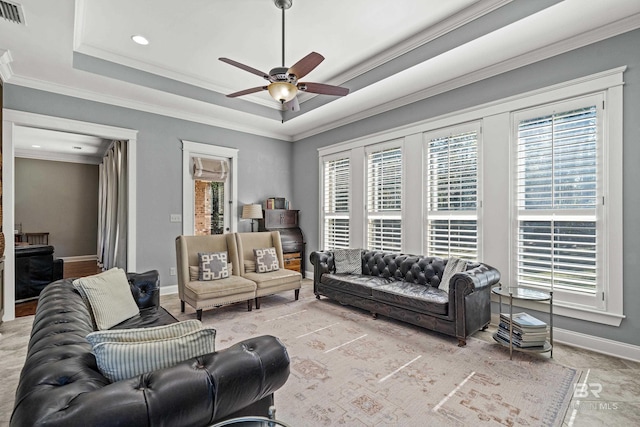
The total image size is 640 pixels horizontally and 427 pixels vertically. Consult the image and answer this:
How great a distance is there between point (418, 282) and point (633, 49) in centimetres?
311

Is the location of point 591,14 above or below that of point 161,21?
below

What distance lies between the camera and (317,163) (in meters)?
6.27

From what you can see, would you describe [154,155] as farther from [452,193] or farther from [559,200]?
[559,200]

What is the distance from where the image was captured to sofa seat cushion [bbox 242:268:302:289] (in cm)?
430

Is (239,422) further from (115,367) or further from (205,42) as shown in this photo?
(205,42)

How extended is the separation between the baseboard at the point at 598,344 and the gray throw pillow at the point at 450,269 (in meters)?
1.07

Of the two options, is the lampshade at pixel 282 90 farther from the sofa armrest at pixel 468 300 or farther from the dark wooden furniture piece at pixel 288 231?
the dark wooden furniture piece at pixel 288 231

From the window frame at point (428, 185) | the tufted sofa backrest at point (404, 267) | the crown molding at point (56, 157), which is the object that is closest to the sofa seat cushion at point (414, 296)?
the tufted sofa backrest at point (404, 267)

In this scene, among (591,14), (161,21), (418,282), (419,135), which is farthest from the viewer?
(419,135)

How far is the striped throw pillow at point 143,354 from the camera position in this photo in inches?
43.8

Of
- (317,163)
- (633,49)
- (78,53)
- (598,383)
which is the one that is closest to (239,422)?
(598,383)

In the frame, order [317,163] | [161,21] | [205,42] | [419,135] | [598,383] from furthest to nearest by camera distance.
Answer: [317,163] < [419,135] < [205,42] < [161,21] < [598,383]

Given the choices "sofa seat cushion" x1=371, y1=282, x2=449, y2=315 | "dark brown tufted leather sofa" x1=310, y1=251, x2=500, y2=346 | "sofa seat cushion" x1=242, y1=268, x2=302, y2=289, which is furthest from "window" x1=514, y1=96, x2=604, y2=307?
"sofa seat cushion" x1=242, y1=268, x2=302, y2=289

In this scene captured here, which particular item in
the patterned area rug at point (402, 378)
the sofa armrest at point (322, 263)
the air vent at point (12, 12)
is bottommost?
the patterned area rug at point (402, 378)
